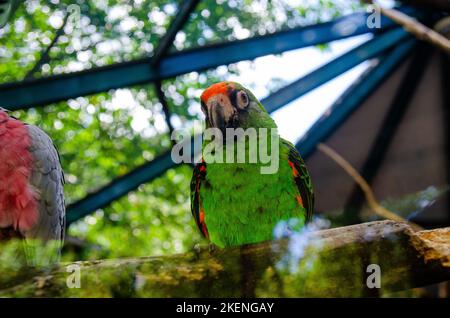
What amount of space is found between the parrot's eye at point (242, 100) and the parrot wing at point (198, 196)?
0.71 feet

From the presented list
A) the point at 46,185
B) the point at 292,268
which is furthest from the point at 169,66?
the point at 292,268

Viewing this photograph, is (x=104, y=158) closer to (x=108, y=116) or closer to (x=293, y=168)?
(x=108, y=116)

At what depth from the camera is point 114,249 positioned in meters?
2.92

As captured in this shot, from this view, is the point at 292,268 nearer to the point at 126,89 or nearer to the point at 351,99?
the point at 126,89

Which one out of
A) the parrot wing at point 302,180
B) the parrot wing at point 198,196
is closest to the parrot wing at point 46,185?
the parrot wing at point 198,196

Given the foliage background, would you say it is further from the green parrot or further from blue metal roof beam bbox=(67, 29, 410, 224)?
the green parrot

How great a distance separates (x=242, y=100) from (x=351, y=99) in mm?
1599

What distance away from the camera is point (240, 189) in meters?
1.50

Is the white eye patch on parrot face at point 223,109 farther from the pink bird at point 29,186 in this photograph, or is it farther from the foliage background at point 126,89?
the foliage background at point 126,89

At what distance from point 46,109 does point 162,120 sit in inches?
22.0

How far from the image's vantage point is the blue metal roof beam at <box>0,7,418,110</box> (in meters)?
2.17

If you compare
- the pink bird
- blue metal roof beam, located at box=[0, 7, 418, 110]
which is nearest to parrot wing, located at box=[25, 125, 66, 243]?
the pink bird
